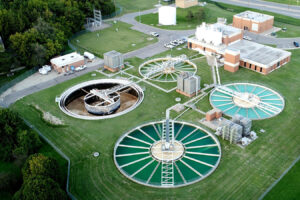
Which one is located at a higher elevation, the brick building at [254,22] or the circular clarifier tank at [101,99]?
the brick building at [254,22]

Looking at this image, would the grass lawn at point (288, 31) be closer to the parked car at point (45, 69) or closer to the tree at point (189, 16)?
the tree at point (189, 16)

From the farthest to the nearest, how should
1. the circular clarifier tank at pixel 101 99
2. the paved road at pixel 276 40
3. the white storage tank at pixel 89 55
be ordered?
the paved road at pixel 276 40 < the white storage tank at pixel 89 55 < the circular clarifier tank at pixel 101 99

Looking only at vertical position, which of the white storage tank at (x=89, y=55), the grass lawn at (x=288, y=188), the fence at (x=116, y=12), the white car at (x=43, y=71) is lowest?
the grass lawn at (x=288, y=188)

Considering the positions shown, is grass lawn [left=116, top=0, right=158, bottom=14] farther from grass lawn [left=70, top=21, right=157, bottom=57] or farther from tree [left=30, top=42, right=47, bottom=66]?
tree [left=30, top=42, right=47, bottom=66]

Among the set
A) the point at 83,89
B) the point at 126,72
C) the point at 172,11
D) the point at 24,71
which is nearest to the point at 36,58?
the point at 24,71

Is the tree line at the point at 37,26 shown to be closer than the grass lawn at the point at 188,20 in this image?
Yes

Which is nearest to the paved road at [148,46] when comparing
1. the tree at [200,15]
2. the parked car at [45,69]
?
the parked car at [45,69]
